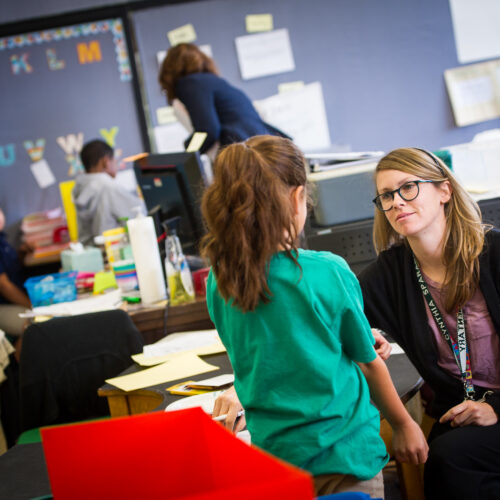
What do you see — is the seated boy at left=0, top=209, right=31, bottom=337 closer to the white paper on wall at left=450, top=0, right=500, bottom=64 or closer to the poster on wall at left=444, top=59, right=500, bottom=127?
the poster on wall at left=444, top=59, right=500, bottom=127

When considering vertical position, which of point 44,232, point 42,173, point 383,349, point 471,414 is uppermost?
point 42,173

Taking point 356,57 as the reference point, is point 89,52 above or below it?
above

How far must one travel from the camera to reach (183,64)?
139 inches

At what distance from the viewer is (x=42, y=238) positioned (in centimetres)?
482

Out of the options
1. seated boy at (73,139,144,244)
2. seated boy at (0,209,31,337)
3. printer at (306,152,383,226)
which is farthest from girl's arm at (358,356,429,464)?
seated boy at (73,139,144,244)

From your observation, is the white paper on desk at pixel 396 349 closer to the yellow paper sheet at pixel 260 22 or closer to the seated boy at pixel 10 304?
→ the seated boy at pixel 10 304

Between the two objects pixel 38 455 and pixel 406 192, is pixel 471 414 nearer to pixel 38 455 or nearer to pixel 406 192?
pixel 406 192

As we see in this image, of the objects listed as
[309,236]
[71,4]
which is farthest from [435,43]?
[309,236]

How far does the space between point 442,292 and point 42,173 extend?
3.83 metres

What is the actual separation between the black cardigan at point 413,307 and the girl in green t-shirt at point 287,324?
60cm

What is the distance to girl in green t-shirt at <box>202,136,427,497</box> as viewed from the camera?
113 centimetres

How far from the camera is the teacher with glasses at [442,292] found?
1674 millimetres

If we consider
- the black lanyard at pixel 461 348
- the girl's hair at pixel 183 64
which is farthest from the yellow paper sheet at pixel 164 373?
the girl's hair at pixel 183 64

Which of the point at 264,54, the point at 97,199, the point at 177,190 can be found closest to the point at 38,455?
the point at 177,190
